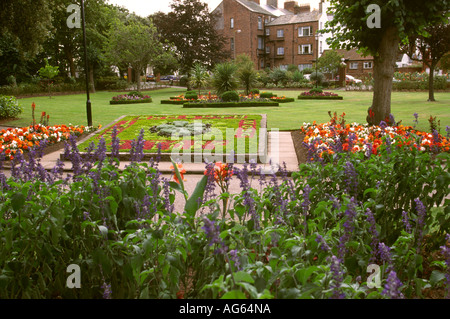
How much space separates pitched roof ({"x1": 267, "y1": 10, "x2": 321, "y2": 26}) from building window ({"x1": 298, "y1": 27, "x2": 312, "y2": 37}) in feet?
3.53

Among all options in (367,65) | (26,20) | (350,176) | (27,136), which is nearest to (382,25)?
(350,176)

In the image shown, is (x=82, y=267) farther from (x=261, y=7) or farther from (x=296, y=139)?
(x=261, y=7)

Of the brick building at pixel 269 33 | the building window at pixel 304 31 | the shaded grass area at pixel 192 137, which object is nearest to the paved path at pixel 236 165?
the shaded grass area at pixel 192 137

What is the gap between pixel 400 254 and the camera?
292 centimetres

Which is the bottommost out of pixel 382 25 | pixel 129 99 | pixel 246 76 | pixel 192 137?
pixel 192 137

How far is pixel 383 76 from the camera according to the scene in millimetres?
12508

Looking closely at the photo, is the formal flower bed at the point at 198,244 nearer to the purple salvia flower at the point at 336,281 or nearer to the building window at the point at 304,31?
the purple salvia flower at the point at 336,281

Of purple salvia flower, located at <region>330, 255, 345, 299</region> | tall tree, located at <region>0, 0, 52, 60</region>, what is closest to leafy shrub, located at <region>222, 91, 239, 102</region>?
tall tree, located at <region>0, 0, 52, 60</region>

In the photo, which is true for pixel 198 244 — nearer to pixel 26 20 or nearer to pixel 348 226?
pixel 348 226

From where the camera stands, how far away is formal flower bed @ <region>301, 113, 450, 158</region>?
461 cm

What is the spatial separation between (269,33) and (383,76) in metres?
53.5

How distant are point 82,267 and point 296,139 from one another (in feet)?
33.6
